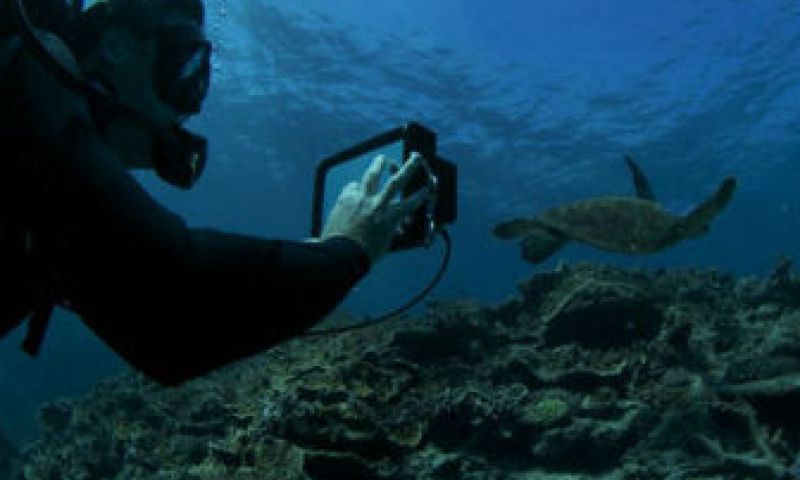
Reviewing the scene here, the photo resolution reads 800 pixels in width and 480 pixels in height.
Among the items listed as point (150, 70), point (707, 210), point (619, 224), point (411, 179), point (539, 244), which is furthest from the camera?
point (539, 244)

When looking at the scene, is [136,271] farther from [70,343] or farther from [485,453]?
[70,343]

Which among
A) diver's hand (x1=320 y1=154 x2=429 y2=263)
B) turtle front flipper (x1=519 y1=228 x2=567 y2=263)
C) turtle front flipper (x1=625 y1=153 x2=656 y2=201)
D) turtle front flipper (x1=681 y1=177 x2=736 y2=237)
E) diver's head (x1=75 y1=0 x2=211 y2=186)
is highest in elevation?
turtle front flipper (x1=625 y1=153 x2=656 y2=201)

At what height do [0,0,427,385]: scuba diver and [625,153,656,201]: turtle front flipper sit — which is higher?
[625,153,656,201]: turtle front flipper

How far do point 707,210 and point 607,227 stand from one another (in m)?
1.03

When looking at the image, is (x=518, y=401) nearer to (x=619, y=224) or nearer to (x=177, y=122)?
(x=619, y=224)

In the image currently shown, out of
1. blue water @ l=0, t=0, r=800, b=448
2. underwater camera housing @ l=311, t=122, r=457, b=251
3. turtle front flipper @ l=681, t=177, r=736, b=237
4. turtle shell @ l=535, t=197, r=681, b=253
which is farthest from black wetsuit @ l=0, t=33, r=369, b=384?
blue water @ l=0, t=0, r=800, b=448

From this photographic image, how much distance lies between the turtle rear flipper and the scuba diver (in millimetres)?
5823

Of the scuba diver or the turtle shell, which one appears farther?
the turtle shell

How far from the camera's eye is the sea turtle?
7.56m

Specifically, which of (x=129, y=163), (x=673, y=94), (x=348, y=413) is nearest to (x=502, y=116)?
(x=673, y=94)

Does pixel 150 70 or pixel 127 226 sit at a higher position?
pixel 150 70

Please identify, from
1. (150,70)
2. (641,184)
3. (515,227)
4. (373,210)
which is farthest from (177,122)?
(641,184)

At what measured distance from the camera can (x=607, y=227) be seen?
7738 millimetres

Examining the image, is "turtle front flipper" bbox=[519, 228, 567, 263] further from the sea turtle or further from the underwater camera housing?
the underwater camera housing
